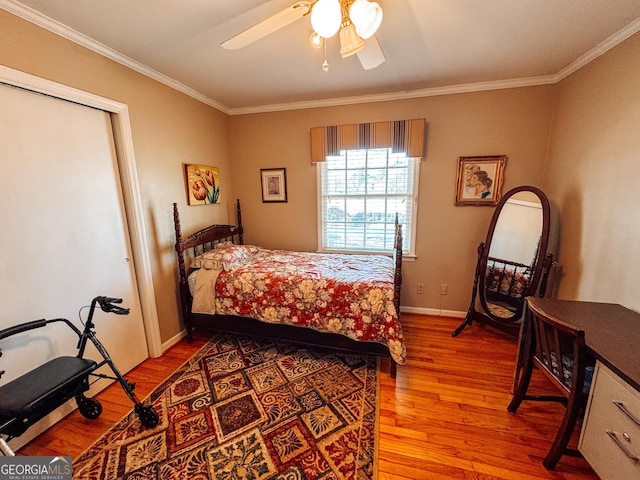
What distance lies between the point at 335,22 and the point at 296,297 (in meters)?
1.86

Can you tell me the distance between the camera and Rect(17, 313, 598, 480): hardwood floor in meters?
1.43

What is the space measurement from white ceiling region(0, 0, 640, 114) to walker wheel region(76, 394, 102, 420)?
2.37 m

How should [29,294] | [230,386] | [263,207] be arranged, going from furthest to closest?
[263,207] < [230,386] < [29,294]

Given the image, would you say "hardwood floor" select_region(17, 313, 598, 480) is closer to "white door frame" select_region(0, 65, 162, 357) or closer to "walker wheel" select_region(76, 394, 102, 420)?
"walker wheel" select_region(76, 394, 102, 420)

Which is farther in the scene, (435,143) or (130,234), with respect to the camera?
(435,143)

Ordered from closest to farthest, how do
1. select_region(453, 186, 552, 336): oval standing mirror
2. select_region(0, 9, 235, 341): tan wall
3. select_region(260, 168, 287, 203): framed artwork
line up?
select_region(0, 9, 235, 341): tan wall → select_region(453, 186, 552, 336): oval standing mirror → select_region(260, 168, 287, 203): framed artwork

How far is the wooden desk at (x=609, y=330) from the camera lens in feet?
3.73

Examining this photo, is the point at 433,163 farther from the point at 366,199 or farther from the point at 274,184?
the point at 274,184

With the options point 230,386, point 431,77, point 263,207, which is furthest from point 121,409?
point 431,77

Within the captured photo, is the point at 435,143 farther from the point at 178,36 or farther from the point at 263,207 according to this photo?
the point at 178,36

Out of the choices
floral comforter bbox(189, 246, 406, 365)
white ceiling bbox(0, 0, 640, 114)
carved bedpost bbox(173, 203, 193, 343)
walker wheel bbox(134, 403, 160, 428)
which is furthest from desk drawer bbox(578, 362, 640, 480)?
carved bedpost bbox(173, 203, 193, 343)

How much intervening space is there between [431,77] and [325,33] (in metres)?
1.81

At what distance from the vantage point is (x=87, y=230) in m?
1.90

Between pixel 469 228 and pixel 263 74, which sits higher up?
pixel 263 74
